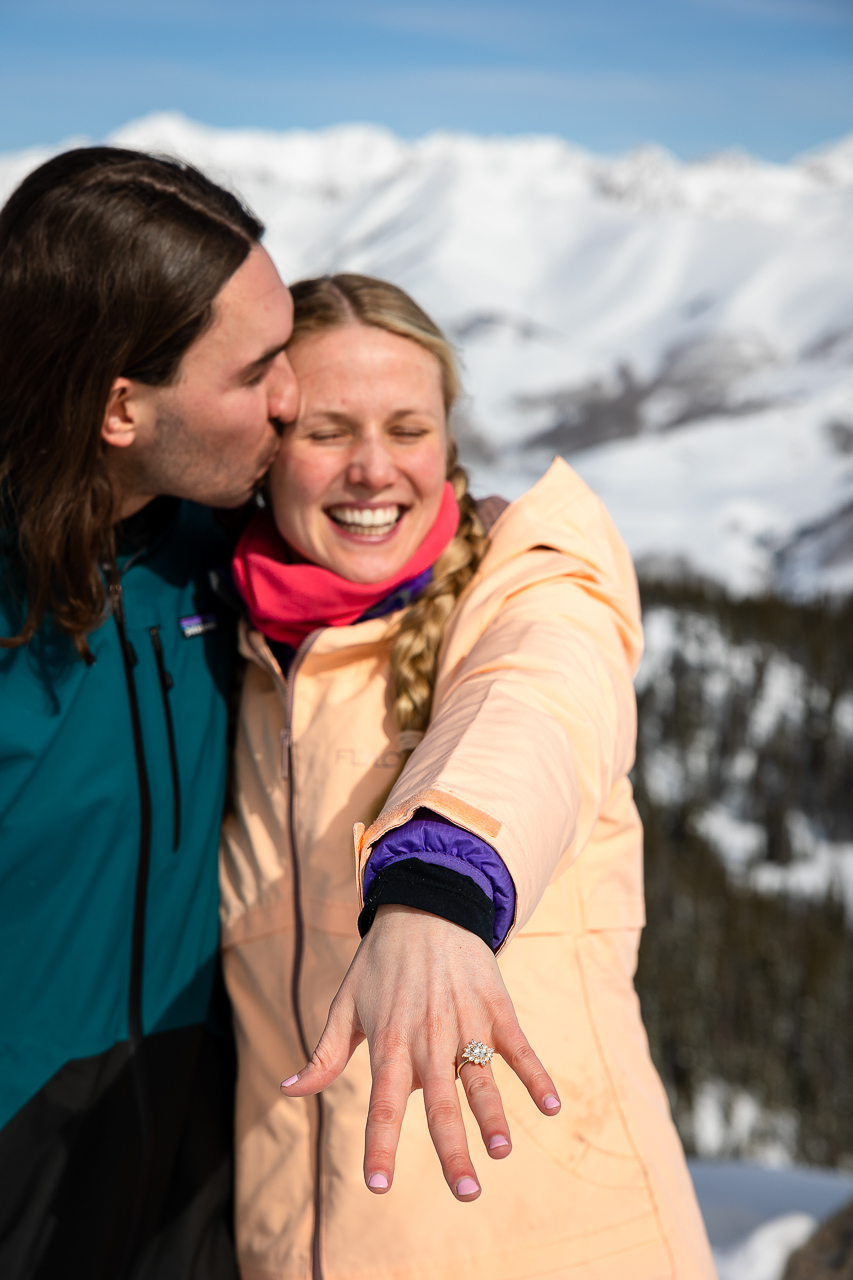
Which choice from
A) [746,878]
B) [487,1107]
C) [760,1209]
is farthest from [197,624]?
[746,878]

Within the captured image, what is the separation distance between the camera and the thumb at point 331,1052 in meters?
0.77

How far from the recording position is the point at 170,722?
1517mm

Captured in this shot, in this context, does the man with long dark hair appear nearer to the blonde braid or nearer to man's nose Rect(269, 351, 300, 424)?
man's nose Rect(269, 351, 300, 424)

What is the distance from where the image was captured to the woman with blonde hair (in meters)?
1.05

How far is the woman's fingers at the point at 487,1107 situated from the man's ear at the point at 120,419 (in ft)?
3.69

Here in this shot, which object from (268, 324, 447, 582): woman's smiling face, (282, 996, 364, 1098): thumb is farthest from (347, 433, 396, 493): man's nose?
(282, 996, 364, 1098): thumb

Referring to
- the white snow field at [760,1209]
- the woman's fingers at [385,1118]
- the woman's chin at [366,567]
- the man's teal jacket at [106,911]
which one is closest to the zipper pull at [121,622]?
the man's teal jacket at [106,911]

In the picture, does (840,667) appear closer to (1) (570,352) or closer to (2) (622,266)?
(1) (570,352)

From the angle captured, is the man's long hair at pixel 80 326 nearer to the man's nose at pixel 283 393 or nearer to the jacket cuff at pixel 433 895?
the man's nose at pixel 283 393

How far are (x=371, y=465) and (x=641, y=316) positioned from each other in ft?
219

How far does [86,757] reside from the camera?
4.66ft

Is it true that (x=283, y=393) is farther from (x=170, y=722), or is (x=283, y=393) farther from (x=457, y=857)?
(x=457, y=857)

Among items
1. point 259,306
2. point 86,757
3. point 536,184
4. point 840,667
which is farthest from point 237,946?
point 536,184

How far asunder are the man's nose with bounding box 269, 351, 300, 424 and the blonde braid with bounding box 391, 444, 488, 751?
321mm
